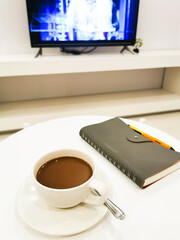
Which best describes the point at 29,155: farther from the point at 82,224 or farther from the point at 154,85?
the point at 154,85

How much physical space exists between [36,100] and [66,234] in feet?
5.25

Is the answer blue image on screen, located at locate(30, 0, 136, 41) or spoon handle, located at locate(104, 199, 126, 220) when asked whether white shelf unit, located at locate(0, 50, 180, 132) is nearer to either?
blue image on screen, located at locate(30, 0, 136, 41)

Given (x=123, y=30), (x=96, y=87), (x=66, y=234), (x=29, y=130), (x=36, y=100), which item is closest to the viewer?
(x=66, y=234)

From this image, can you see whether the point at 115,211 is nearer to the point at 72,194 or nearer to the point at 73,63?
the point at 72,194

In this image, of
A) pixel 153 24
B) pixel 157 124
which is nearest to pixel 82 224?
pixel 157 124

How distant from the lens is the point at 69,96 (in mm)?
1948

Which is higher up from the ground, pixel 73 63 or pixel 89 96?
pixel 73 63

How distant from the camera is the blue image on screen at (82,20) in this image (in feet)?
4.81

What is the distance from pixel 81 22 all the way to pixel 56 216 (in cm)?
153

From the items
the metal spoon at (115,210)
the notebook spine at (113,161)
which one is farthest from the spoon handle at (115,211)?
the notebook spine at (113,161)

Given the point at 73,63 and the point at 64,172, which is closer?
the point at 64,172

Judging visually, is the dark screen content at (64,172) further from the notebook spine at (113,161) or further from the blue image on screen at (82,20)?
the blue image on screen at (82,20)

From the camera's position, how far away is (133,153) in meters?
0.53

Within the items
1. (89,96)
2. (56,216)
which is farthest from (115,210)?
(89,96)
